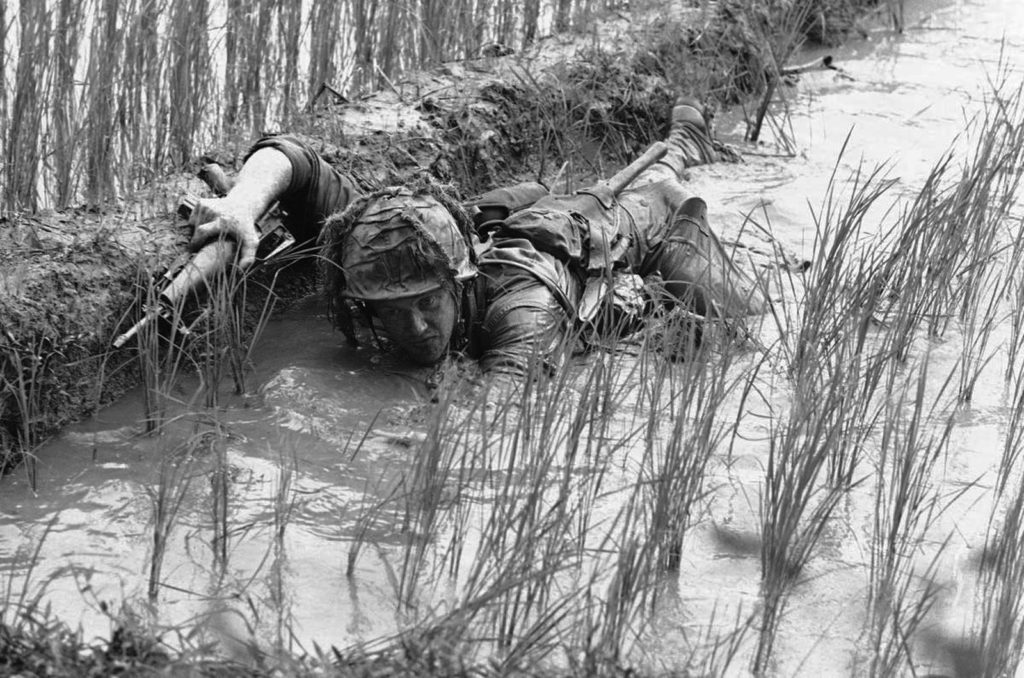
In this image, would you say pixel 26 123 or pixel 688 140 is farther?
pixel 688 140

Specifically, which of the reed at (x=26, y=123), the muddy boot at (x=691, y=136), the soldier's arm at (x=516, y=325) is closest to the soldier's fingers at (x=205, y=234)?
the reed at (x=26, y=123)

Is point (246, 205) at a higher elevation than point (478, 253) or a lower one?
higher

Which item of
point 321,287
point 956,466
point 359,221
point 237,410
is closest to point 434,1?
point 321,287

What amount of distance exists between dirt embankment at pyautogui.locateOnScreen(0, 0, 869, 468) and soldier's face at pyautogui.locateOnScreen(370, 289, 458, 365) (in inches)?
25.0

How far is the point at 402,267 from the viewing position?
3.93 meters

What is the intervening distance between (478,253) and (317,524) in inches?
56.5

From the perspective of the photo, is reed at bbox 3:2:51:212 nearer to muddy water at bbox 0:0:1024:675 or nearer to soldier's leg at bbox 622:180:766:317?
muddy water at bbox 0:0:1024:675

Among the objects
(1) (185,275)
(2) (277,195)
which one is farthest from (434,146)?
(1) (185,275)

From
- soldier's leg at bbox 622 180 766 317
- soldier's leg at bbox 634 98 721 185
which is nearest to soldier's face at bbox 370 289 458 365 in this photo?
soldier's leg at bbox 622 180 766 317

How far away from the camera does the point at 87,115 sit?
4402 millimetres

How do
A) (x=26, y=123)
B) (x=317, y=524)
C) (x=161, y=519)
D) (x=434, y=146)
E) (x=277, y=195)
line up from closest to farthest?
(x=161, y=519)
(x=317, y=524)
(x=277, y=195)
(x=26, y=123)
(x=434, y=146)

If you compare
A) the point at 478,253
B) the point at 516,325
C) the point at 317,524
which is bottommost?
the point at 317,524

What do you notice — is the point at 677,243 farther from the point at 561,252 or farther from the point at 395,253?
the point at 395,253

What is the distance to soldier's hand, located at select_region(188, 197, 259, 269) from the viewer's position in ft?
12.7
